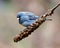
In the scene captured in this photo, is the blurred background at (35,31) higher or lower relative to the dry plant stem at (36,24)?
lower

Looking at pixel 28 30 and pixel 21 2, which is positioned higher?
pixel 28 30

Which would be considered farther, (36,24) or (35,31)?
(35,31)

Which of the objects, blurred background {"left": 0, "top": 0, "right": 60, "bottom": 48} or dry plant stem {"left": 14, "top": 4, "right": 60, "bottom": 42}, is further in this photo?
blurred background {"left": 0, "top": 0, "right": 60, "bottom": 48}

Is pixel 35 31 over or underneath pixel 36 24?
underneath

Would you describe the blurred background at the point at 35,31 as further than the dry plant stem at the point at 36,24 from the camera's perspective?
Yes

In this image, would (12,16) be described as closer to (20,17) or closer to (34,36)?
(34,36)

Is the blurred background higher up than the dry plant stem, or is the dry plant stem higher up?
the dry plant stem

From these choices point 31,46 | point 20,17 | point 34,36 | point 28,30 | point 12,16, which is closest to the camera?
point 28,30

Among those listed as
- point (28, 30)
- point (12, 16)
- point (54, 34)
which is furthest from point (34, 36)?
point (28, 30)
